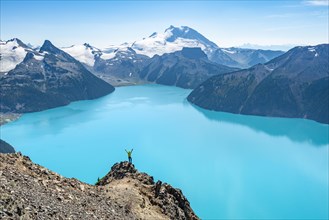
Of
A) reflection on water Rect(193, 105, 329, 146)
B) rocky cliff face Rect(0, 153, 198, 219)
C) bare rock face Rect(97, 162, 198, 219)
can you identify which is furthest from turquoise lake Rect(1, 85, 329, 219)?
rocky cliff face Rect(0, 153, 198, 219)

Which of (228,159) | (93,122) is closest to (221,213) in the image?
(228,159)

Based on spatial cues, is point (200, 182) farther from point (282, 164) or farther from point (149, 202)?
point (149, 202)

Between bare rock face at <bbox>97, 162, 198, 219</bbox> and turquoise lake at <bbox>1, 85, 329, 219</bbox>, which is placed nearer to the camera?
bare rock face at <bbox>97, 162, 198, 219</bbox>

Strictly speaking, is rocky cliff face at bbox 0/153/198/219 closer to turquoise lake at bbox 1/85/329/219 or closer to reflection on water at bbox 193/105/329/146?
turquoise lake at bbox 1/85/329/219

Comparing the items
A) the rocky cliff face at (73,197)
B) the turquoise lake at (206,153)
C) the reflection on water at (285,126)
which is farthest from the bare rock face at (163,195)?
the reflection on water at (285,126)

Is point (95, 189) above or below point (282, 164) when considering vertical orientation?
above

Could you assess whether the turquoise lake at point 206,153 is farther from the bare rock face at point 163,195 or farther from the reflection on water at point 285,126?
the bare rock face at point 163,195
